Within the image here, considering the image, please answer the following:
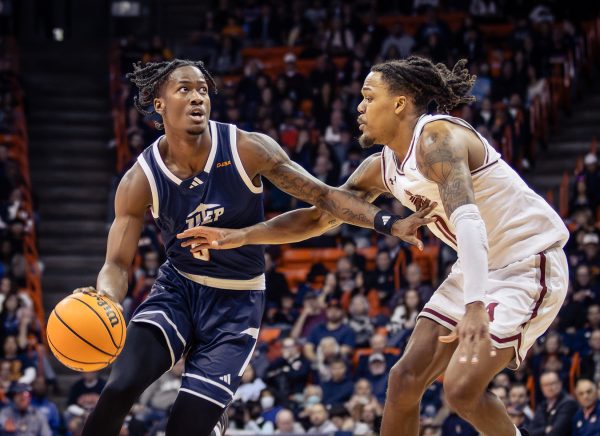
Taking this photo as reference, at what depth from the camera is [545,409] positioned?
10461mm

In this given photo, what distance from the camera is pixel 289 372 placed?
478 inches

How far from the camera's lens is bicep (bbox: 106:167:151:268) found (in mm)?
6285

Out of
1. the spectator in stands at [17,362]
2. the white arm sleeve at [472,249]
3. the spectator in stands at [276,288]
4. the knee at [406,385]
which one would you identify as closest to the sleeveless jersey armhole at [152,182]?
the knee at [406,385]

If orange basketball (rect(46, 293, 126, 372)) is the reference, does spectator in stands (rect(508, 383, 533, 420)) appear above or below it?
below

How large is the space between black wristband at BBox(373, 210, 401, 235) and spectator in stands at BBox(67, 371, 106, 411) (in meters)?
6.76

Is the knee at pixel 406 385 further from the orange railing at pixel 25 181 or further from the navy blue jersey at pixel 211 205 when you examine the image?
the orange railing at pixel 25 181

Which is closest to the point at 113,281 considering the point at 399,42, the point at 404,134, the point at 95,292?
the point at 95,292

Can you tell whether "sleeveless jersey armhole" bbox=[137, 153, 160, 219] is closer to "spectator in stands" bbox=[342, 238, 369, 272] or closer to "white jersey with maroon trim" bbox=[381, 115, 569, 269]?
"white jersey with maroon trim" bbox=[381, 115, 569, 269]

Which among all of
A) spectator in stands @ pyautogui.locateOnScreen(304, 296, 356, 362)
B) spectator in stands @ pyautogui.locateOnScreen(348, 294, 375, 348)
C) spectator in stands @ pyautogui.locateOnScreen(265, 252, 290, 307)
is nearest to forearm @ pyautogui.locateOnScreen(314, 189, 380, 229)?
spectator in stands @ pyautogui.locateOnScreen(304, 296, 356, 362)

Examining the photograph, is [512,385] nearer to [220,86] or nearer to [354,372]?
[354,372]

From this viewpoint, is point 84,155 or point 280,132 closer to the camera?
point 280,132

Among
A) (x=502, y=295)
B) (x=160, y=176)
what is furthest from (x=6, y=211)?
(x=502, y=295)

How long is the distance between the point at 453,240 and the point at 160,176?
1682 mm

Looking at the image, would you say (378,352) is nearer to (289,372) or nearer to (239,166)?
(289,372)
